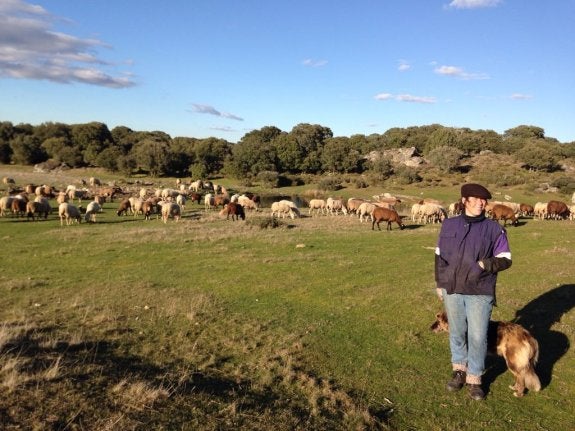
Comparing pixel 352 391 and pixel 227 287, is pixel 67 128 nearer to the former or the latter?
pixel 227 287

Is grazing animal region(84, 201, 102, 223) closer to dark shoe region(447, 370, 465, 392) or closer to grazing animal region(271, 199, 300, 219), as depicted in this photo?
grazing animal region(271, 199, 300, 219)

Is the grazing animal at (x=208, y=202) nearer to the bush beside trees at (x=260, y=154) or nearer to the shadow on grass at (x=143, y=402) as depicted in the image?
the bush beside trees at (x=260, y=154)

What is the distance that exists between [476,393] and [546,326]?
3691 mm

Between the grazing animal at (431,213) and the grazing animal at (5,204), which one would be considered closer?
the grazing animal at (5,204)

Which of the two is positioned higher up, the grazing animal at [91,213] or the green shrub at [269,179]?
the green shrub at [269,179]

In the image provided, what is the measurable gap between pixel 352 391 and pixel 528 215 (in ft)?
119

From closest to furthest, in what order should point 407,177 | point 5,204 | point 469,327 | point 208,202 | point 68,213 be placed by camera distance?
point 469,327 → point 68,213 → point 5,204 → point 208,202 → point 407,177

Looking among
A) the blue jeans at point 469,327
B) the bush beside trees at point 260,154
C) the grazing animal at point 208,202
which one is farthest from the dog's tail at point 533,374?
the bush beside trees at point 260,154

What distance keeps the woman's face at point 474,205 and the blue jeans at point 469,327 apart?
112 cm

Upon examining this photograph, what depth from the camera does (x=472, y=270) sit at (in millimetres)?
5340

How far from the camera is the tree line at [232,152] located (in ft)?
248

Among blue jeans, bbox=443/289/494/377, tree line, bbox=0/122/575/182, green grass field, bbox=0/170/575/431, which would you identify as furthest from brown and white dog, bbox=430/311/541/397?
tree line, bbox=0/122/575/182

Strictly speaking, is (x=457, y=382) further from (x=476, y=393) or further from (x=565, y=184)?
(x=565, y=184)

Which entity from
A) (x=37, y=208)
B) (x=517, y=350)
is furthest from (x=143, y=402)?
(x=37, y=208)
